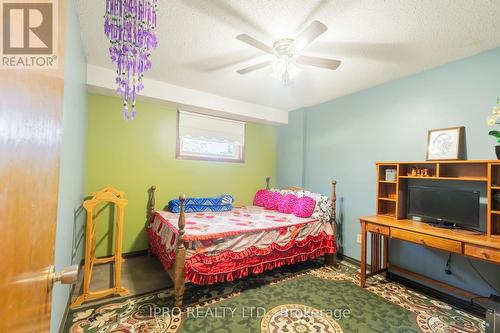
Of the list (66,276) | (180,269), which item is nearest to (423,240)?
(180,269)

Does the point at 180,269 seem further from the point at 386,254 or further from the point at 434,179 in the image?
the point at 434,179

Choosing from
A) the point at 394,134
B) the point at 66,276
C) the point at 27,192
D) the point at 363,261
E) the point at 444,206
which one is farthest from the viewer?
the point at 394,134

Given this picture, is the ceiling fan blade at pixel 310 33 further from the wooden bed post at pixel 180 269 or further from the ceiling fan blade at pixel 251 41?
the wooden bed post at pixel 180 269

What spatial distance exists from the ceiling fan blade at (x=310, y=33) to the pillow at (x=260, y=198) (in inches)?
104

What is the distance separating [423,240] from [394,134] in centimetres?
133

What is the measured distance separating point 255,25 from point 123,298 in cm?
277

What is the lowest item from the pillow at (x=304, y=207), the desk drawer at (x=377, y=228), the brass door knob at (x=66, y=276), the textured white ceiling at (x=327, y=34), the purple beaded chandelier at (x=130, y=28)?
the desk drawer at (x=377, y=228)

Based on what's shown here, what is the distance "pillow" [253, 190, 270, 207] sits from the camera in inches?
158

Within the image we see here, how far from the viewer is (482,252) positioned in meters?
1.75

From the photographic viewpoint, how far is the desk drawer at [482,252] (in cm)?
169

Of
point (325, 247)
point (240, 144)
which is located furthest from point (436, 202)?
point (240, 144)

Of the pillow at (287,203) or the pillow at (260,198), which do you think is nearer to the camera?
the pillow at (287,203)

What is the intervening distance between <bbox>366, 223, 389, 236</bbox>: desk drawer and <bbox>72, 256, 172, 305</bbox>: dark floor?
2273 mm

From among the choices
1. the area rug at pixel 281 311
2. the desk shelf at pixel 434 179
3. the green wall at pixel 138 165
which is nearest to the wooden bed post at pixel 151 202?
the green wall at pixel 138 165
